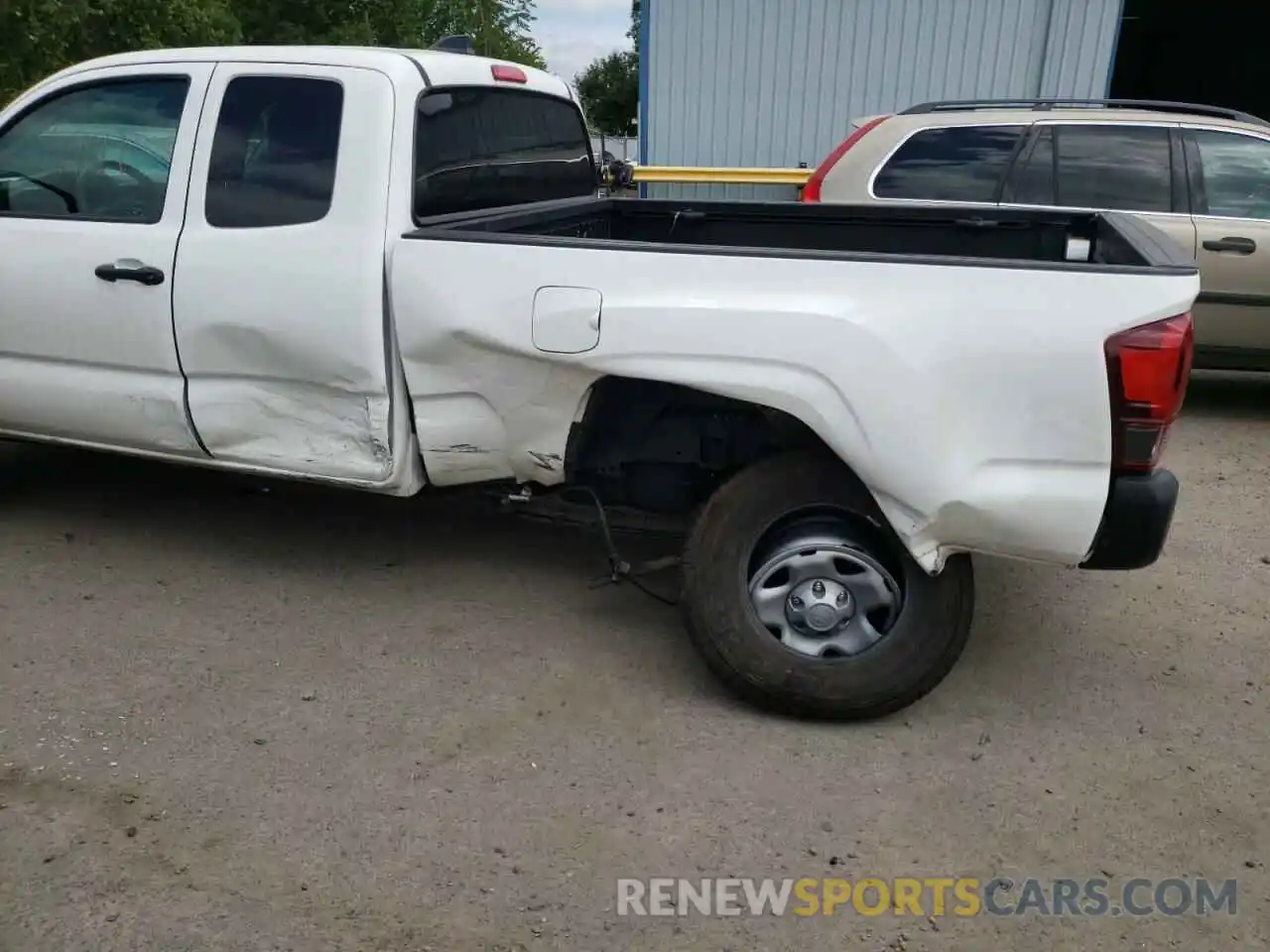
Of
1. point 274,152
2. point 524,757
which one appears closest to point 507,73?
point 274,152

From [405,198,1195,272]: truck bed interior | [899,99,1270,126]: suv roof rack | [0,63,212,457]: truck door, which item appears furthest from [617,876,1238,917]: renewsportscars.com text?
[899,99,1270,126]: suv roof rack

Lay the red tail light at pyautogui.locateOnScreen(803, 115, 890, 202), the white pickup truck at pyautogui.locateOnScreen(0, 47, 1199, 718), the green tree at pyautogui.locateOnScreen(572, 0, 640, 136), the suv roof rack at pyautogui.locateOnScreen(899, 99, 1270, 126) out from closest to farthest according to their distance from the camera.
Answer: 1. the white pickup truck at pyautogui.locateOnScreen(0, 47, 1199, 718)
2. the suv roof rack at pyautogui.locateOnScreen(899, 99, 1270, 126)
3. the red tail light at pyautogui.locateOnScreen(803, 115, 890, 202)
4. the green tree at pyautogui.locateOnScreen(572, 0, 640, 136)

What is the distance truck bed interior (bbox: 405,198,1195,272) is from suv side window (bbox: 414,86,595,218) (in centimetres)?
7

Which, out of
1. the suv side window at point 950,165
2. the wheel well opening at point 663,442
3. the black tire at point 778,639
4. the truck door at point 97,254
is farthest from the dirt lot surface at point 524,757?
the suv side window at point 950,165

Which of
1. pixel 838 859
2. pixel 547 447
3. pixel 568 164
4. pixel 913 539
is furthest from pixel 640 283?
pixel 568 164

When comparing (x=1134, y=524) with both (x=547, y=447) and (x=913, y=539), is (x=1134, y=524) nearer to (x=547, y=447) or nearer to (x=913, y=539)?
(x=913, y=539)

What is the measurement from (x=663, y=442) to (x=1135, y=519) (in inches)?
55.8

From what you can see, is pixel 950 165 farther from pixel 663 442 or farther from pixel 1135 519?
pixel 1135 519

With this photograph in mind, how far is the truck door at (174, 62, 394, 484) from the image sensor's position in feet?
11.1

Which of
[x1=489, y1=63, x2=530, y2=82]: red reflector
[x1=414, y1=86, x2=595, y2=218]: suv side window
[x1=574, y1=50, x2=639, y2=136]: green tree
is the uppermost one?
[x1=489, y1=63, x2=530, y2=82]: red reflector

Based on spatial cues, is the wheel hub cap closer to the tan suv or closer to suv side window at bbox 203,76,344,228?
suv side window at bbox 203,76,344,228

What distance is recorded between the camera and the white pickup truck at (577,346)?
8.95 feet

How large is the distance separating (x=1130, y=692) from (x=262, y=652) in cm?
285

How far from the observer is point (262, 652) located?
3.57m
